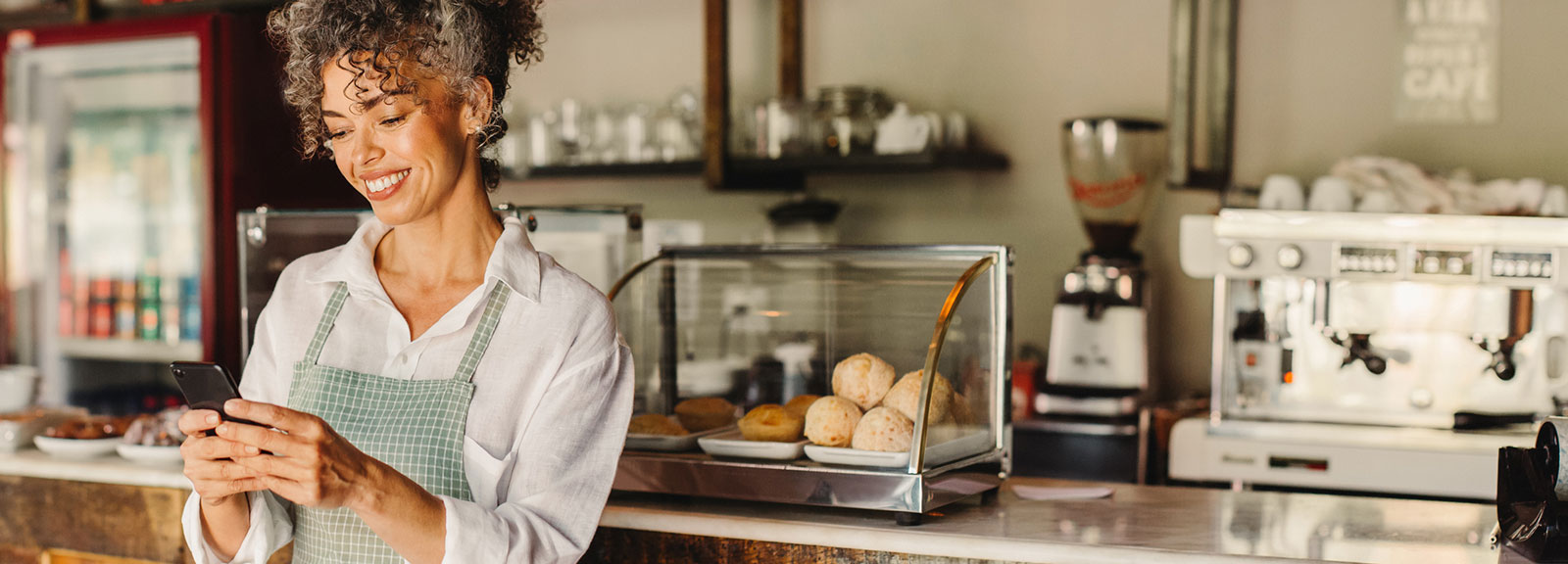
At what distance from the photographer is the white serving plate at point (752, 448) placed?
208 cm

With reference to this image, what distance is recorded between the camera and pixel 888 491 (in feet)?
6.43

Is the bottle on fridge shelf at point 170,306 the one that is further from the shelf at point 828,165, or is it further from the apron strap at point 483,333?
the apron strap at point 483,333

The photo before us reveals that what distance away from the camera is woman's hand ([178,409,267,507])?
4.40 ft

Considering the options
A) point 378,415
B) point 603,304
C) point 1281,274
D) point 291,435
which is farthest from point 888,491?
point 1281,274

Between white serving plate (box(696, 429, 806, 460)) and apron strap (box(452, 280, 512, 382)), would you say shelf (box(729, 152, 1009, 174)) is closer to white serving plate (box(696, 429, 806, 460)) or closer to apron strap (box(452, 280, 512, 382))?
white serving plate (box(696, 429, 806, 460))

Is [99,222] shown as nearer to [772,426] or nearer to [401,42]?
[772,426]

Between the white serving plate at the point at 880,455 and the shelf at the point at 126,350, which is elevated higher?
the white serving plate at the point at 880,455

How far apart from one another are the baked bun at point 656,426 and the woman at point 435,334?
626 millimetres

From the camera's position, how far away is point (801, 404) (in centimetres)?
220

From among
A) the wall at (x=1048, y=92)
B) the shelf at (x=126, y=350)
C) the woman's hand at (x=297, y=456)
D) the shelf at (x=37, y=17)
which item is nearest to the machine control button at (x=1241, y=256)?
the wall at (x=1048, y=92)

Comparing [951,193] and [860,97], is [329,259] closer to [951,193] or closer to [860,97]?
[860,97]

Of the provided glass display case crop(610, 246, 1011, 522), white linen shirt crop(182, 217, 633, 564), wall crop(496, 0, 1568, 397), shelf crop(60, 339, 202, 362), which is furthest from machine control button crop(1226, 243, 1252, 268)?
shelf crop(60, 339, 202, 362)

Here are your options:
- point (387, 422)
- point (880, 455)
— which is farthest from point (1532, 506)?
point (387, 422)

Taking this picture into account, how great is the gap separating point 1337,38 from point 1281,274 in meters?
1.17
